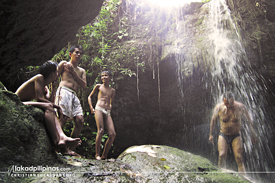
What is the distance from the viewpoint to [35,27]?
7.54 ft

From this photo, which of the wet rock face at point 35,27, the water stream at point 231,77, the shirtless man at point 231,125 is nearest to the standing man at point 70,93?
the wet rock face at point 35,27

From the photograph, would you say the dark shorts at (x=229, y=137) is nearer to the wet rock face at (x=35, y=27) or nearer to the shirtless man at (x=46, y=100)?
the shirtless man at (x=46, y=100)

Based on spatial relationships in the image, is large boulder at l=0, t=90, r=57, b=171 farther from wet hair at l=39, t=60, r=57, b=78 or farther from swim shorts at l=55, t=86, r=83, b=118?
swim shorts at l=55, t=86, r=83, b=118

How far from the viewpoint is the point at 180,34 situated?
6.99m

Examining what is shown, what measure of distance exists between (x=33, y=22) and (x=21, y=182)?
1846 millimetres

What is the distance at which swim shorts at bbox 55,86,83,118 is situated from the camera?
3736 mm

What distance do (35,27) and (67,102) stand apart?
1844 mm

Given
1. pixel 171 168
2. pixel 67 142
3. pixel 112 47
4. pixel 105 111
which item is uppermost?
pixel 112 47

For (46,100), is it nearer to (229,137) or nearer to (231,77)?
(229,137)

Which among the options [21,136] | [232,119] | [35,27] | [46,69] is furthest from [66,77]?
[232,119]

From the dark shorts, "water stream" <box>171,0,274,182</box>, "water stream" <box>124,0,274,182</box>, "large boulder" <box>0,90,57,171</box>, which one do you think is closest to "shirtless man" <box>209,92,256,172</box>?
the dark shorts

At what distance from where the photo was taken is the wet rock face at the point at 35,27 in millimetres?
1987

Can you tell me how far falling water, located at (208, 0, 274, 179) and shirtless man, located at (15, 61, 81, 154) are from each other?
5.29 metres

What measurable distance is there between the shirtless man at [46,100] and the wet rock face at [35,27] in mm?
272
